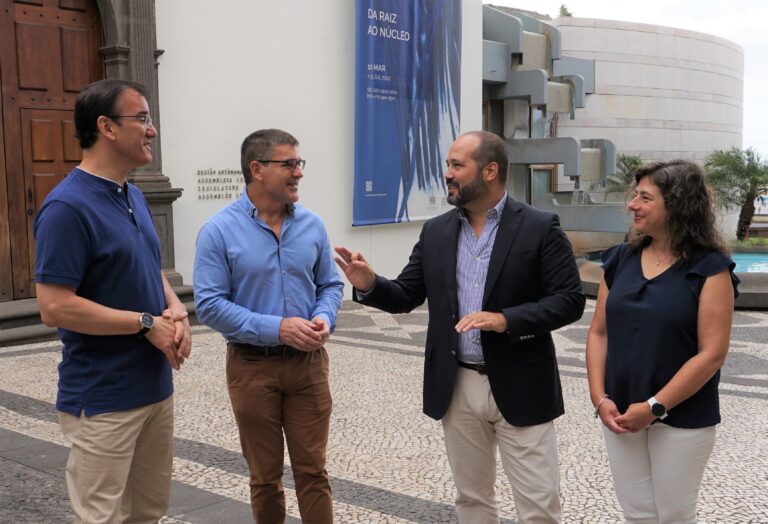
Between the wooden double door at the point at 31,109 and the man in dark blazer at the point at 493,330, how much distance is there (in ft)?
22.5

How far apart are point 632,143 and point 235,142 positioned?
73.3 feet

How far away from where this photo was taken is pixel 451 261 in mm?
3148

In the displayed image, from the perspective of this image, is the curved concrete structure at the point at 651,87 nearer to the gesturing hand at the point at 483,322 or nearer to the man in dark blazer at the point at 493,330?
the man in dark blazer at the point at 493,330

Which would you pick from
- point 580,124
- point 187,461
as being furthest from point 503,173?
point 580,124

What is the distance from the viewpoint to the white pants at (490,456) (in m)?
2.99

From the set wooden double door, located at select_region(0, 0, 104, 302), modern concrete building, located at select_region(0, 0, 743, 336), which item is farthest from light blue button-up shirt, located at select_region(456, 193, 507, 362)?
wooden double door, located at select_region(0, 0, 104, 302)

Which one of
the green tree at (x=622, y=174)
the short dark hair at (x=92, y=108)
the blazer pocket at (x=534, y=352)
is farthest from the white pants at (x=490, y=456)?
the green tree at (x=622, y=174)

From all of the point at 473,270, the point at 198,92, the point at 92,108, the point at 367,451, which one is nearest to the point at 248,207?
the point at 92,108

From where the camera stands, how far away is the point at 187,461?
15.4 ft

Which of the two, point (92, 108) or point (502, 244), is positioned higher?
point (92, 108)

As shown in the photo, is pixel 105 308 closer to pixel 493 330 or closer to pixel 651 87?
pixel 493 330

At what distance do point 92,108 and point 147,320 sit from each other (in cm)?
68

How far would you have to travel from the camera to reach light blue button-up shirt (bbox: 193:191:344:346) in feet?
10.2

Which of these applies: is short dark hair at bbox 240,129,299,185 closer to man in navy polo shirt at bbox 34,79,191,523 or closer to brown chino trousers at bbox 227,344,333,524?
man in navy polo shirt at bbox 34,79,191,523
